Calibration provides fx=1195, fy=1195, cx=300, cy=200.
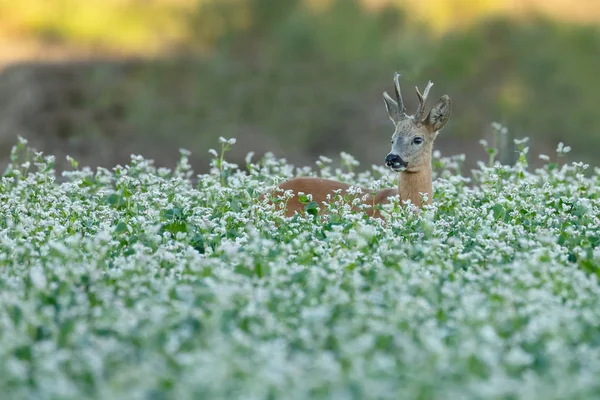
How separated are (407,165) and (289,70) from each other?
9.59m

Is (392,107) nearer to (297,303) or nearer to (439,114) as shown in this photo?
(439,114)

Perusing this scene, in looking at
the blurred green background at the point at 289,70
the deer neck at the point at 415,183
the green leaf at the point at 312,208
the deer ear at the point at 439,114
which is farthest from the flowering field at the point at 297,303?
the blurred green background at the point at 289,70

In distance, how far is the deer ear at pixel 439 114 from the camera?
9891mm

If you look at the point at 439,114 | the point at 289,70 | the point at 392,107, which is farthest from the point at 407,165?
the point at 289,70

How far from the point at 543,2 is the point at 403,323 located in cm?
1487

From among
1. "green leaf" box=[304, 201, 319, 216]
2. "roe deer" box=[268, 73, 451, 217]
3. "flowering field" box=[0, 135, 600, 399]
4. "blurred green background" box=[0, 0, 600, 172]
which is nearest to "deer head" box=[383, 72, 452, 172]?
"roe deer" box=[268, 73, 451, 217]

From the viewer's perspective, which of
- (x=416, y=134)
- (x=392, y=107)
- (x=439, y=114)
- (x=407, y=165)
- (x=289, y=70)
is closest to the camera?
(x=407, y=165)

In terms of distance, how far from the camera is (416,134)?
9.85 m

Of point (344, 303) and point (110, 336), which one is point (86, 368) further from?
point (344, 303)

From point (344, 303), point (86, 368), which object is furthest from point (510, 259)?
point (86, 368)

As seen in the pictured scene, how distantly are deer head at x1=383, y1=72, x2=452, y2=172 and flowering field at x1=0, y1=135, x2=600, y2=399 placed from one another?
22.3 inches

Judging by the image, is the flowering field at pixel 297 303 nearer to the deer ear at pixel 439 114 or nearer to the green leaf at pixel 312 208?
the green leaf at pixel 312 208

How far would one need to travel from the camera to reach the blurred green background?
18250 mm

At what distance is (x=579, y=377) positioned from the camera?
5.09 meters
